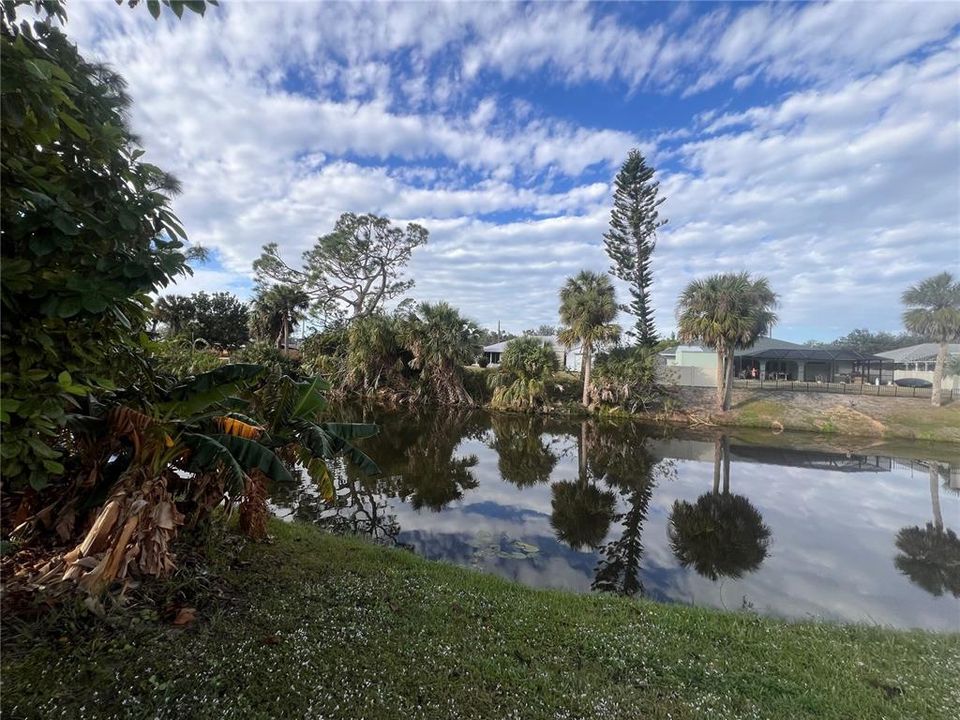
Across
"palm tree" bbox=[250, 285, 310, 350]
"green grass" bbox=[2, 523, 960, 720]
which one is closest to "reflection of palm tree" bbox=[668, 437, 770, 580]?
"green grass" bbox=[2, 523, 960, 720]

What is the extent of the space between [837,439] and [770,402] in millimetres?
5169

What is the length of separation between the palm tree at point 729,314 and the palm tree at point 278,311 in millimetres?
29855

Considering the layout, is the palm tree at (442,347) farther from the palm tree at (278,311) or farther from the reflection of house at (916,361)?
the reflection of house at (916,361)

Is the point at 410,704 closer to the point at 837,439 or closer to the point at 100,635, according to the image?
the point at 100,635

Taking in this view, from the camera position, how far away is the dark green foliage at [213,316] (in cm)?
3522

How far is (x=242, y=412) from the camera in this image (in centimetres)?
561

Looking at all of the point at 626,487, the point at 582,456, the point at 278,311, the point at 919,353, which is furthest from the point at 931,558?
the point at 919,353

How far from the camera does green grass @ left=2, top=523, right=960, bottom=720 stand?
110 inches

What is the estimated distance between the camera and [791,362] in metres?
37.5

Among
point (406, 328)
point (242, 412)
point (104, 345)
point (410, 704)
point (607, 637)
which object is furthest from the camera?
point (406, 328)

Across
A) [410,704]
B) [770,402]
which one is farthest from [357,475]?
[770,402]

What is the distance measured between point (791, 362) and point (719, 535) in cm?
3624

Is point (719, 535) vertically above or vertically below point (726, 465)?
below

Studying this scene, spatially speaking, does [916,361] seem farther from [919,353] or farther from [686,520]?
[686,520]
